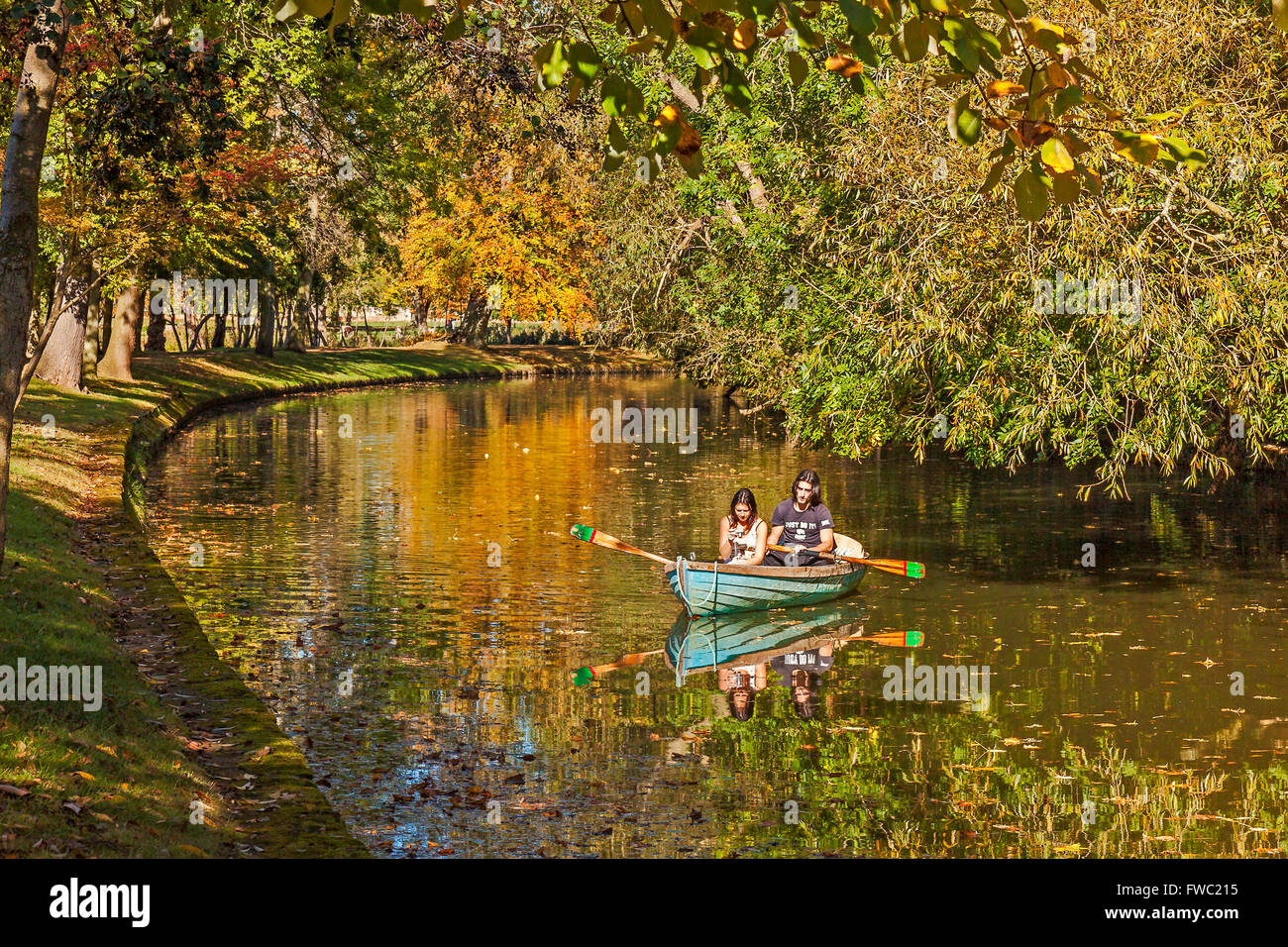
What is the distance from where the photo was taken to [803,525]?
18688mm

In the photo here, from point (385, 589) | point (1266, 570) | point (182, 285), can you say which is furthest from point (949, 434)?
point (182, 285)

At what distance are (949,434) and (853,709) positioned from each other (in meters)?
6.18

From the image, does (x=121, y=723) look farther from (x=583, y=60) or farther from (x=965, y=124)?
(x=965, y=124)

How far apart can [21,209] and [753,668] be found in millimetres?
7713

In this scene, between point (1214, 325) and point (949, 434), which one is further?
point (949, 434)

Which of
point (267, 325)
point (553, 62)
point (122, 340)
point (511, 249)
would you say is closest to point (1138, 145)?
point (553, 62)

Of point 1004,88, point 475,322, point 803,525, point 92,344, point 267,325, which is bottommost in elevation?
point 803,525

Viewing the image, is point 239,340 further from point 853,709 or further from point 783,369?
point 853,709

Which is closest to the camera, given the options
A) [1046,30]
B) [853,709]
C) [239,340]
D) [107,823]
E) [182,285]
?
[1046,30]

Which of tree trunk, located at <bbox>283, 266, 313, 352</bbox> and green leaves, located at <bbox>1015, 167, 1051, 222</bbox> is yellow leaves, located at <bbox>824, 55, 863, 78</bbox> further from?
tree trunk, located at <bbox>283, 266, 313, 352</bbox>

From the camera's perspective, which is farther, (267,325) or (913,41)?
(267,325)

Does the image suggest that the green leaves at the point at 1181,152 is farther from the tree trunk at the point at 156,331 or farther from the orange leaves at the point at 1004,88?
the tree trunk at the point at 156,331

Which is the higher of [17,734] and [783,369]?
[783,369]

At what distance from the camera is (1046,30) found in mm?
6117
